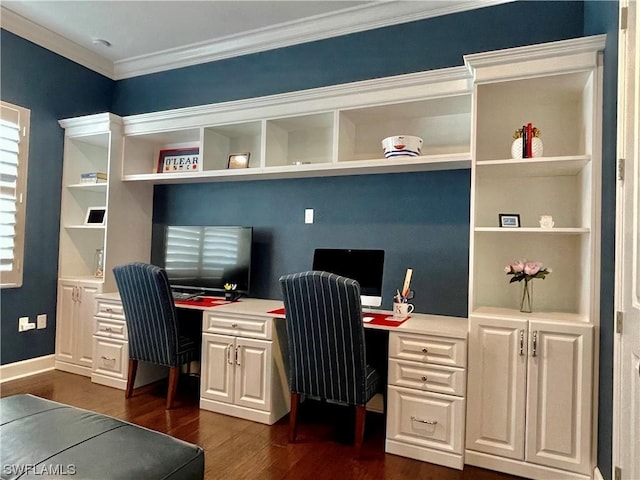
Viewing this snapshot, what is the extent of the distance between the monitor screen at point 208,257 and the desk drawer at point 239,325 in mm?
433

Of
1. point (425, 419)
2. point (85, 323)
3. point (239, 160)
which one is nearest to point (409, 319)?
point (425, 419)

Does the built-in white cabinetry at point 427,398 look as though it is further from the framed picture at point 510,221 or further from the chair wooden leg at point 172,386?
the chair wooden leg at point 172,386

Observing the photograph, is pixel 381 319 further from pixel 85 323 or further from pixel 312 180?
pixel 85 323

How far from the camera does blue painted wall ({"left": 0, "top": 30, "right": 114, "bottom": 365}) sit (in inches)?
132

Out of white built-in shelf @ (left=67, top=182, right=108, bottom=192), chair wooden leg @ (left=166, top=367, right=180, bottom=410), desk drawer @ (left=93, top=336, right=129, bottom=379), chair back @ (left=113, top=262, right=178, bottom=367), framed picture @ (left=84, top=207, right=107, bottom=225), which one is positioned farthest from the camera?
framed picture @ (left=84, top=207, right=107, bottom=225)

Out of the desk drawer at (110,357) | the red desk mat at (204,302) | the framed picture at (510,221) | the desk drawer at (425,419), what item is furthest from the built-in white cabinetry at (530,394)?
the desk drawer at (110,357)

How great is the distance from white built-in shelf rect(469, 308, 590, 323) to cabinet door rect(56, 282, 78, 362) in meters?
3.46

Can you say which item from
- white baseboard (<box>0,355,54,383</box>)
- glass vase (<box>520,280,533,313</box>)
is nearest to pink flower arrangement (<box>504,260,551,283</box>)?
glass vase (<box>520,280,533,313</box>)

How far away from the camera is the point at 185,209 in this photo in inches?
150

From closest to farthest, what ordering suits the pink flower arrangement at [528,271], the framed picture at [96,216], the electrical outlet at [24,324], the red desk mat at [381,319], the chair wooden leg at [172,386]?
the pink flower arrangement at [528,271], the red desk mat at [381,319], the chair wooden leg at [172,386], the electrical outlet at [24,324], the framed picture at [96,216]

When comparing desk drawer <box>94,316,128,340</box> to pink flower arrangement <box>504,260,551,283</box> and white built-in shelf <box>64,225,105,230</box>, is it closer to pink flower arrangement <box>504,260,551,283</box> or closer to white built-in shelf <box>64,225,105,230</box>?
white built-in shelf <box>64,225,105,230</box>

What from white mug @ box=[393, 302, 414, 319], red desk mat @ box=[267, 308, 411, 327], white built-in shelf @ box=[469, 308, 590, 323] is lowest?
red desk mat @ box=[267, 308, 411, 327]

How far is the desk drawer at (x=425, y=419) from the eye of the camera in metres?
2.18

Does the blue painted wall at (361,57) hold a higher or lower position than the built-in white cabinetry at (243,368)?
higher
